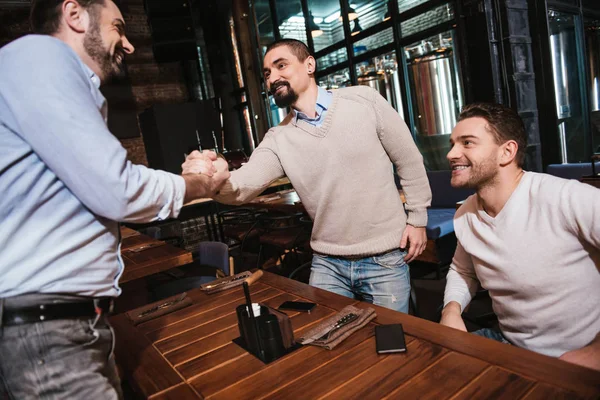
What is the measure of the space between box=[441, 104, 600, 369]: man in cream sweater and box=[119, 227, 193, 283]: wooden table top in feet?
5.86

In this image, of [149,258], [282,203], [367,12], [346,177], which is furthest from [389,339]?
[367,12]

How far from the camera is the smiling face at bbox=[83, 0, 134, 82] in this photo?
1.05m

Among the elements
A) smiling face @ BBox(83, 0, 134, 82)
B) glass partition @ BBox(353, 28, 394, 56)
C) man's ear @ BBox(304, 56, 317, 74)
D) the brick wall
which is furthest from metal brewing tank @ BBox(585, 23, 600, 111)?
the brick wall

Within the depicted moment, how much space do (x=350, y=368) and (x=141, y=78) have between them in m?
9.29

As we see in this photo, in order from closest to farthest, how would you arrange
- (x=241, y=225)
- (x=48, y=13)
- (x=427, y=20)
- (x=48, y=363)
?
(x=48, y=363), (x=48, y=13), (x=241, y=225), (x=427, y=20)

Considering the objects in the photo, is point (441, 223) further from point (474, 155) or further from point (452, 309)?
point (452, 309)

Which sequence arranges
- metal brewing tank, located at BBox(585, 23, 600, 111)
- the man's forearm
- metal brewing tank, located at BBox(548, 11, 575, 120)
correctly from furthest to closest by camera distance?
metal brewing tank, located at BBox(585, 23, 600, 111), metal brewing tank, located at BBox(548, 11, 575, 120), the man's forearm

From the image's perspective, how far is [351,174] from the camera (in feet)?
6.06

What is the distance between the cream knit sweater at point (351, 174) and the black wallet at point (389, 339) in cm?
65

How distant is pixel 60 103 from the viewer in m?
0.84

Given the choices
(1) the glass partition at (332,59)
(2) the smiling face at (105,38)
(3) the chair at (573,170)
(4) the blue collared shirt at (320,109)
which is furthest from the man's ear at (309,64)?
(1) the glass partition at (332,59)

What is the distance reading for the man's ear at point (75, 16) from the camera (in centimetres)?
102

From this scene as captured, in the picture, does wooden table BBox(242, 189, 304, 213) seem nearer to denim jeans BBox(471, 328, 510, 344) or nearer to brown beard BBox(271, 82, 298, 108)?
brown beard BBox(271, 82, 298, 108)

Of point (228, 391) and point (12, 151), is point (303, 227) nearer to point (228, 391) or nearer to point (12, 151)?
point (228, 391)
